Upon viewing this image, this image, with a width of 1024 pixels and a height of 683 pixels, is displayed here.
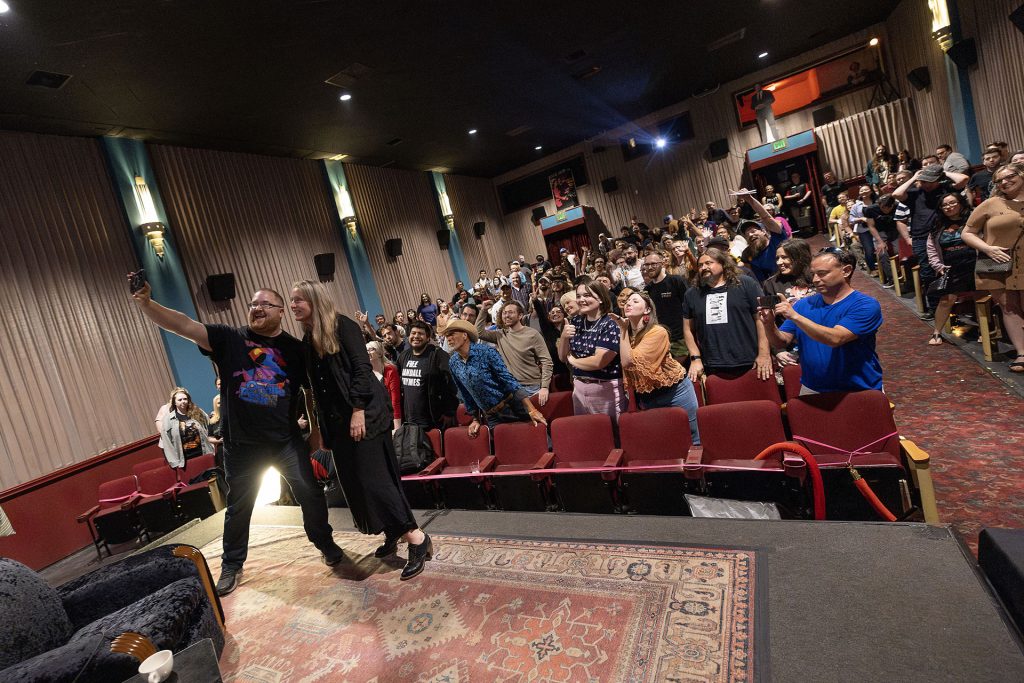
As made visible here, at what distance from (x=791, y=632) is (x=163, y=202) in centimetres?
798

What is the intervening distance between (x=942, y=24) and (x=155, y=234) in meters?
10.8

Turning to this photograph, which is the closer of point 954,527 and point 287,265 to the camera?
point 954,527

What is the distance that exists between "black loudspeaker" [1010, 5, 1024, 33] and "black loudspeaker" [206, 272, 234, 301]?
9.92 meters

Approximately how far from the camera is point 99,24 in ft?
13.5

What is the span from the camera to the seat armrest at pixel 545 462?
2898 millimetres

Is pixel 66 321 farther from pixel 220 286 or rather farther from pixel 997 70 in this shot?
A: pixel 997 70

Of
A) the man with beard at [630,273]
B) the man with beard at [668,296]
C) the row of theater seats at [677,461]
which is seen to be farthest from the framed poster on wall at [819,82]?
the row of theater seats at [677,461]

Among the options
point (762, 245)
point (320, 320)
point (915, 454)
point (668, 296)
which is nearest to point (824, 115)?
point (762, 245)

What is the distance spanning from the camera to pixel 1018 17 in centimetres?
551

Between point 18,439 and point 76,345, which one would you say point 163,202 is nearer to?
point 76,345

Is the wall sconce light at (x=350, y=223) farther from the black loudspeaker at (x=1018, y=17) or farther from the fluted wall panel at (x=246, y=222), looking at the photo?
the black loudspeaker at (x=1018, y=17)

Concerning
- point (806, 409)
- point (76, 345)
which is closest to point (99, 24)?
point (76, 345)

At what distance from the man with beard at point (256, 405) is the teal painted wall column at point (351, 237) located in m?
7.24

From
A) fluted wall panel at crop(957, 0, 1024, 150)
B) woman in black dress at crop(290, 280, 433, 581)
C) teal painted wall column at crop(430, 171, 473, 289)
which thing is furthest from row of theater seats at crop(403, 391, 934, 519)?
teal painted wall column at crop(430, 171, 473, 289)
